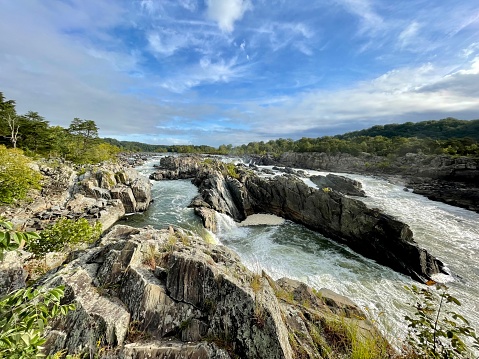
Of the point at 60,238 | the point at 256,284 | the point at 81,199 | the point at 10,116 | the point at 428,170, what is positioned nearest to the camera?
the point at 256,284

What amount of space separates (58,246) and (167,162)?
55.8 metres

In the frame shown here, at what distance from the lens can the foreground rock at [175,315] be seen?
15.0 ft

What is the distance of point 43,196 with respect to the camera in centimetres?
2023

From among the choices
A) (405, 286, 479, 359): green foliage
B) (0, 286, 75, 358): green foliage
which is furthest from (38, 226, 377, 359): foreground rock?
(0, 286, 75, 358): green foliage

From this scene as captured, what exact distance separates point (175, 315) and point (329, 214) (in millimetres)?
19804

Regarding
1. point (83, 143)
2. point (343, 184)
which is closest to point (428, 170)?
point (343, 184)

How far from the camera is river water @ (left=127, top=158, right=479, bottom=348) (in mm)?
12336

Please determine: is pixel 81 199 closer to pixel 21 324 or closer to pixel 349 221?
pixel 21 324

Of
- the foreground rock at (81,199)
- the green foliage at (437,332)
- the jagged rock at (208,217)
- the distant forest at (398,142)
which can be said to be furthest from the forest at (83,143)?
the green foliage at (437,332)

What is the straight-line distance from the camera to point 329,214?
21953 mm

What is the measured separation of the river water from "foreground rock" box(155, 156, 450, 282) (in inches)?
37.0

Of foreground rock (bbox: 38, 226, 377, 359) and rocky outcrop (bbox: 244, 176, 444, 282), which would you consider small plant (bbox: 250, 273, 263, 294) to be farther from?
rocky outcrop (bbox: 244, 176, 444, 282)

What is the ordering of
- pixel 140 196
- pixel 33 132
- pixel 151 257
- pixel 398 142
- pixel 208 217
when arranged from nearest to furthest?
pixel 151 257 < pixel 208 217 < pixel 140 196 < pixel 33 132 < pixel 398 142

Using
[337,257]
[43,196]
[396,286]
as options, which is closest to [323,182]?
[337,257]
